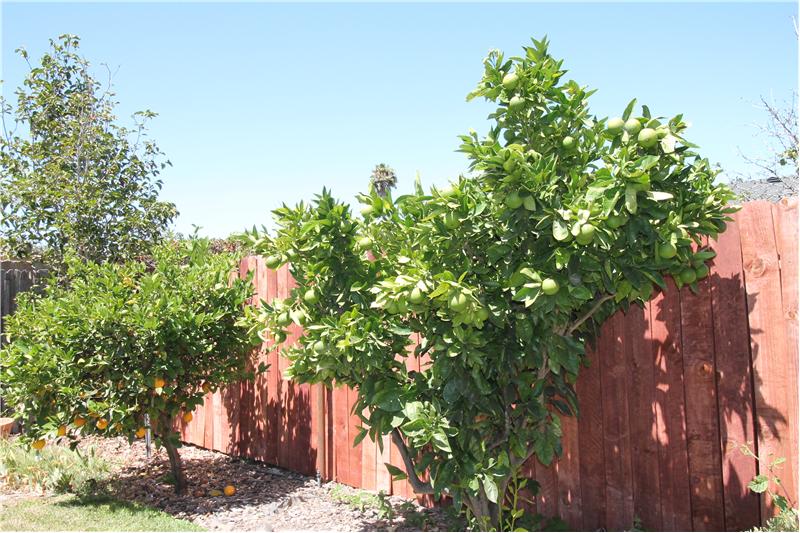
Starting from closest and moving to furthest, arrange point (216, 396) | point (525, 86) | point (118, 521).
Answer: point (525, 86) < point (118, 521) < point (216, 396)

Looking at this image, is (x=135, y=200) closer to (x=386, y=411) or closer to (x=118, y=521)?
(x=118, y=521)

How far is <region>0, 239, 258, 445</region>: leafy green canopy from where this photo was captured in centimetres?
498

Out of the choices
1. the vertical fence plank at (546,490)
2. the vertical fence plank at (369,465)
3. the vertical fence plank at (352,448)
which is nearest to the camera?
the vertical fence plank at (546,490)

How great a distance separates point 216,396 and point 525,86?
522 centimetres

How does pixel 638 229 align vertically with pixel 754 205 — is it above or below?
below

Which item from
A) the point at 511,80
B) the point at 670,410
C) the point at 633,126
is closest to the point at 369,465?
the point at 670,410

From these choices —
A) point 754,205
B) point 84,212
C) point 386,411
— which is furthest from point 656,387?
point 84,212

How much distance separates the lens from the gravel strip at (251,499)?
4613mm

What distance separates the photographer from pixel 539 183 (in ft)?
9.83

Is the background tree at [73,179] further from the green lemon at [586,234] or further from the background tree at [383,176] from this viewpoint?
the background tree at [383,176]

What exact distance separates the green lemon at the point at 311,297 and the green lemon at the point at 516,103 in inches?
59.5

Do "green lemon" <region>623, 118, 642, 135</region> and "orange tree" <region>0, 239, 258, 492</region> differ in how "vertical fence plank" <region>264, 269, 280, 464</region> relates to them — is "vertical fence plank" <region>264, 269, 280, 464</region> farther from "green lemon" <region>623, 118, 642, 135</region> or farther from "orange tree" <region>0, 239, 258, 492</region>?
"green lemon" <region>623, 118, 642, 135</region>

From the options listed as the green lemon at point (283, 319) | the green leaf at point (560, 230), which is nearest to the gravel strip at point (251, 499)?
the green lemon at point (283, 319)

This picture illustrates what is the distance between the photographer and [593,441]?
402cm
